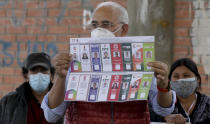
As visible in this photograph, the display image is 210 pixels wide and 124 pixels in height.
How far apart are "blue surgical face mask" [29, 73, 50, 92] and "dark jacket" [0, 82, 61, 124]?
0.09m

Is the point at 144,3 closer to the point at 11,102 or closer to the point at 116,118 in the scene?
the point at 11,102

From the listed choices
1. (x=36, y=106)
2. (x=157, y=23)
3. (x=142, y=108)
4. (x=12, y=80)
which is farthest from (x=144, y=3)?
(x=12, y=80)

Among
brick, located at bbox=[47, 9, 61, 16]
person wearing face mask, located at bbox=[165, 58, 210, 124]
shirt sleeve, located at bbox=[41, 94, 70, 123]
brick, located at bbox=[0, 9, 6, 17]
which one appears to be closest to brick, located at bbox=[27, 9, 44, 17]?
brick, located at bbox=[47, 9, 61, 16]

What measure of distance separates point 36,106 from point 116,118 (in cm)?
163

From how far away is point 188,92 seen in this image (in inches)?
152

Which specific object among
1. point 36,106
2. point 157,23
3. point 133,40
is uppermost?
point 157,23

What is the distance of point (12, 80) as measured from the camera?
5.41 metres

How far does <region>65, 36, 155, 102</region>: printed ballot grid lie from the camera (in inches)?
94.1

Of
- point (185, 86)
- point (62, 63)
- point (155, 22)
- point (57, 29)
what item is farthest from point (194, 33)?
point (62, 63)

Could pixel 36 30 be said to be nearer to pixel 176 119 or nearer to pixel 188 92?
pixel 188 92

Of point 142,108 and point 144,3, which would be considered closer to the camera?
point 142,108

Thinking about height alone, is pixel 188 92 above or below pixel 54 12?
below

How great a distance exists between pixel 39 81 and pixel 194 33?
187 centimetres

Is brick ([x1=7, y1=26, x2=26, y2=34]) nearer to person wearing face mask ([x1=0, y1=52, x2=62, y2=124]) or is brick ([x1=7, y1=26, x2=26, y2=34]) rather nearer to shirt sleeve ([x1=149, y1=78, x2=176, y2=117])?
person wearing face mask ([x1=0, y1=52, x2=62, y2=124])
